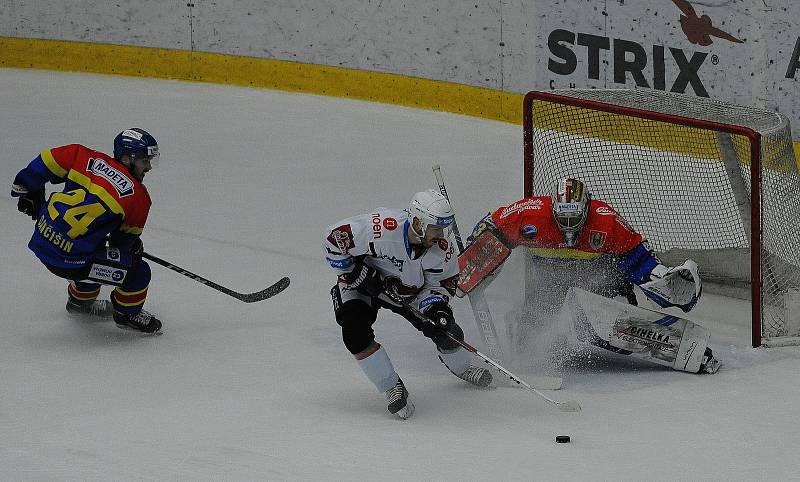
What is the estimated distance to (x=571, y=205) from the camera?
4.68 meters

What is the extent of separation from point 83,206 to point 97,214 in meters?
0.06

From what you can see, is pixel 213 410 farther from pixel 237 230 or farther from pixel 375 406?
pixel 237 230

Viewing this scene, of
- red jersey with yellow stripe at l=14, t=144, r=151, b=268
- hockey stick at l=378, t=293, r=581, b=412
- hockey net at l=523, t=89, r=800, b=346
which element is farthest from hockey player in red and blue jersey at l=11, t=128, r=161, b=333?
hockey net at l=523, t=89, r=800, b=346

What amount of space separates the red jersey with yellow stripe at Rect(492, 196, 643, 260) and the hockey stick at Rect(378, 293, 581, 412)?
641 millimetres

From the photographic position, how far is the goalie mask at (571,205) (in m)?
4.69

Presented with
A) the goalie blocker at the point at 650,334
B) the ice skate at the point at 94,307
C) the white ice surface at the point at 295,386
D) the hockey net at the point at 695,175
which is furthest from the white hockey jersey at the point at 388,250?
the ice skate at the point at 94,307

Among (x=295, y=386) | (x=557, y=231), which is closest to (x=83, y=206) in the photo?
(x=295, y=386)

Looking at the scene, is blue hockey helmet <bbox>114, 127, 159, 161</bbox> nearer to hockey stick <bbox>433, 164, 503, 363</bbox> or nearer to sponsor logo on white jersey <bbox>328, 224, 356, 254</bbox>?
sponsor logo on white jersey <bbox>328, 224, 356, 254</bbox>

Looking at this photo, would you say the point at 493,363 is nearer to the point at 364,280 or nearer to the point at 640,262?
the point at 364,280

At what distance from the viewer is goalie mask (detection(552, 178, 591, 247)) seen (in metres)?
4.69

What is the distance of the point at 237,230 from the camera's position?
6641 millimetres

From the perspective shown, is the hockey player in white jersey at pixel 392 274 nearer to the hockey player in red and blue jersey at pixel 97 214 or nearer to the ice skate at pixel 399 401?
the ice skate at pixel 399 401

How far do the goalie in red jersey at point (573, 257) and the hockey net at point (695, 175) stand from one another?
39 centimetres

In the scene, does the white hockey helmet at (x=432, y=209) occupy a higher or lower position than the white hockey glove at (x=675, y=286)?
higher
